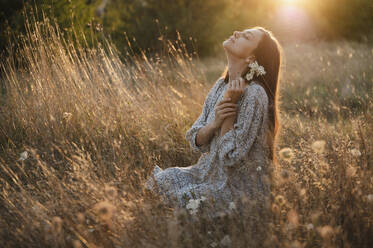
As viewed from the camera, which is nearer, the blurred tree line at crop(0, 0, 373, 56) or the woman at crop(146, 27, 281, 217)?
the woman at crop(146, 27, 281, 217)

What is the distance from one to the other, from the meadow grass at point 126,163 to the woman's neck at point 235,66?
683 millimetres

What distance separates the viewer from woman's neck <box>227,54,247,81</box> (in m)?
2.28

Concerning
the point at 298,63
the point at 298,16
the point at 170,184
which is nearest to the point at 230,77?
the point at 170,184

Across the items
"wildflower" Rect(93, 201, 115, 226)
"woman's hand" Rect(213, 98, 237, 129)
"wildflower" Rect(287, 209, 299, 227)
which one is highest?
"woman's hand" Rect(213, 98, 237, 129)

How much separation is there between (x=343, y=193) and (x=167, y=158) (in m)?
1.85

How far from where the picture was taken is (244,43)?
7.24 ft

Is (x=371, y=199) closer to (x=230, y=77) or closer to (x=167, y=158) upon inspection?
(x=230, y=77)

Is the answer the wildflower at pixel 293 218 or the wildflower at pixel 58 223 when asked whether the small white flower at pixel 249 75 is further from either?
the wildflower at pixel 58 223

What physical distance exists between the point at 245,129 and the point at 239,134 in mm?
53

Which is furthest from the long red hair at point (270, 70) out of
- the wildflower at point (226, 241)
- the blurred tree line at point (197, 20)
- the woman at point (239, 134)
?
the blurred tree line at point (197, 20)

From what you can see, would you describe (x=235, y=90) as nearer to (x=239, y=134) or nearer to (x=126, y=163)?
(x=239, y=134)

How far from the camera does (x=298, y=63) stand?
7973 millimetres

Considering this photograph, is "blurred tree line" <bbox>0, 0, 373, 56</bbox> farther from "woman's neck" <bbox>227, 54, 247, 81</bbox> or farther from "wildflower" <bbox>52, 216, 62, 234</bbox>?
"wildflower" <bbox>52, 216, 62, 234</bbox>

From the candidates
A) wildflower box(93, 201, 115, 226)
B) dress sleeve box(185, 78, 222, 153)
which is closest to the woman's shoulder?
dress sleeve box(185, 78, 222, 153)
